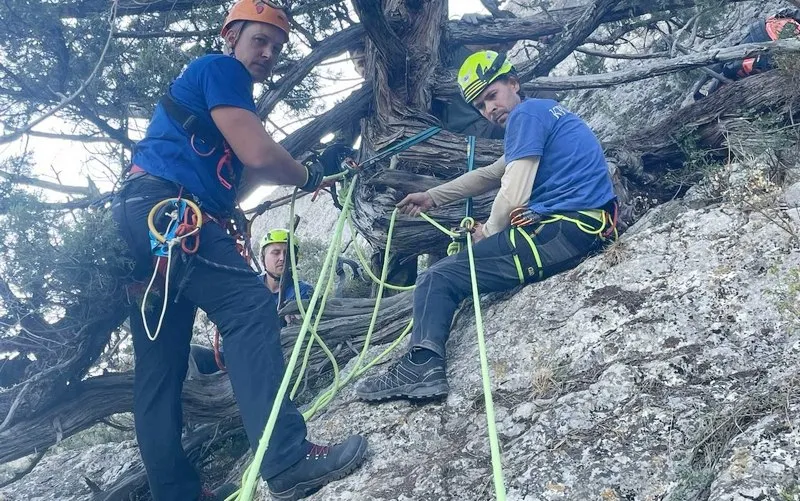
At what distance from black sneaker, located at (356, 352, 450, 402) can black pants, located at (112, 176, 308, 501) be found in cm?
66

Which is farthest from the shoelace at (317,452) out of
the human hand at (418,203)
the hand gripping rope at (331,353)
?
the human hand at (418,203)

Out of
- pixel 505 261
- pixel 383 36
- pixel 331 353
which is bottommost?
pixel 331 353

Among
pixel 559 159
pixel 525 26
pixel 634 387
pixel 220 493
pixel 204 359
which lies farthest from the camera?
pixel 525 26

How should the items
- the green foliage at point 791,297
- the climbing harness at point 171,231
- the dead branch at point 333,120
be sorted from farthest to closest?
1. the dead branch at point 333,120
2. the climbing harness at point 171,231
3. the green foliage at point 791,297

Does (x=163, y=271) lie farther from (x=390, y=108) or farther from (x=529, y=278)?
(x=390, y=108)

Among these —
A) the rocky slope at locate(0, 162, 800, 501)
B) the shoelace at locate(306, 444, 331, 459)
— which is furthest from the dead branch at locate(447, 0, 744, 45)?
the shoelace at locate(306, 444, 331, 459)

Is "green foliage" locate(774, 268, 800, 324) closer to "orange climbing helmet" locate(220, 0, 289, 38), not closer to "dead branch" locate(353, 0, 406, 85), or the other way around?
"orange climbing helmet" locate(220, 0, 289, 38)

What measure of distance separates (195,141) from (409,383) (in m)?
1.83

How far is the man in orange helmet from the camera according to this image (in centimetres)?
318

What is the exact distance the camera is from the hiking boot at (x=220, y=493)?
3.78m

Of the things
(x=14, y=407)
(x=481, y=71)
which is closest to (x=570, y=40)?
(x=481, y=71)

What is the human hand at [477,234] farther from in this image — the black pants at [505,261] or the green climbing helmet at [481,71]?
the green climbing helmet at [481,71]

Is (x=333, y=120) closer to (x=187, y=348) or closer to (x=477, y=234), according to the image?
(x=477, y=234)

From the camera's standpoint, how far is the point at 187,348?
3875mm
